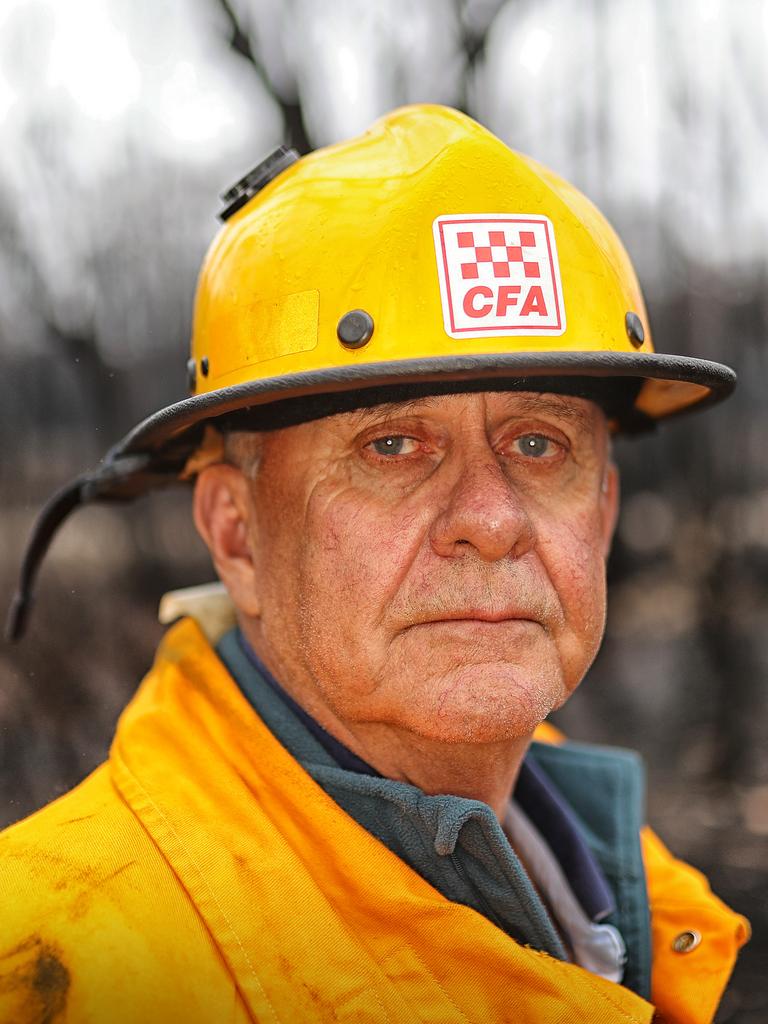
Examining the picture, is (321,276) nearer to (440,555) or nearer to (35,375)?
(440,555)

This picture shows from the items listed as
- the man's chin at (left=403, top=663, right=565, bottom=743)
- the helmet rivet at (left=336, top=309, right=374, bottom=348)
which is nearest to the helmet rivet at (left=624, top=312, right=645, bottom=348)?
the helmet rivet at (left=336, top=309, right=374, bottom=348)

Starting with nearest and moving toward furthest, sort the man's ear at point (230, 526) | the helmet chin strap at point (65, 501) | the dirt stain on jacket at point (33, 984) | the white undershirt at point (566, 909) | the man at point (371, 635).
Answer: the dirt stain on jacket at point (33, 984) → the man at point (371, 635) → the man's ear at point (230, 526) → the white undershirt at point (566, 909) → the helmet chin strap at point (65, 501)

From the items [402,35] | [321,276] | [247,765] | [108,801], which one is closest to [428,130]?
[321,276]

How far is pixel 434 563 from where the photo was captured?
78.3 inches

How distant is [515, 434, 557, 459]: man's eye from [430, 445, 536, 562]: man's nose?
0.16 metres

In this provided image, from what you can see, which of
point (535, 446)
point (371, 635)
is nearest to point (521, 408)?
point (535, 446)

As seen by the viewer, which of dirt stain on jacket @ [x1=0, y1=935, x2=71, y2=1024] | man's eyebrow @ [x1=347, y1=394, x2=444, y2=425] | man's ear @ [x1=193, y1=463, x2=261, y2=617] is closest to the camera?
dirt stain on jacket @ [x1=0, y1=935, x2=71, y2=1024]

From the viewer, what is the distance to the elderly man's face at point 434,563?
197 centimetres

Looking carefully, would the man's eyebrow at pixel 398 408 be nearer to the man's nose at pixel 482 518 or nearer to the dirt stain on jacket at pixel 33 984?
the man's nose at pixel 482 518

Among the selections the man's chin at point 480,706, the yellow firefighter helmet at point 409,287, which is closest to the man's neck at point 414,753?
the man's chin at point 480,706

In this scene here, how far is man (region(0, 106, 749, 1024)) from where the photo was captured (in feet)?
5.56

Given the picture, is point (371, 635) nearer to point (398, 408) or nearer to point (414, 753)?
point (414, 753)

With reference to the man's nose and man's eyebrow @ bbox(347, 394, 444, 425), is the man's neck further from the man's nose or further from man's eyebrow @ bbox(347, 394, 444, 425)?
man's eyebrow @ bbox(347, 394, 444, 425)

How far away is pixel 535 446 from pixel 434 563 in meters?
0.42
